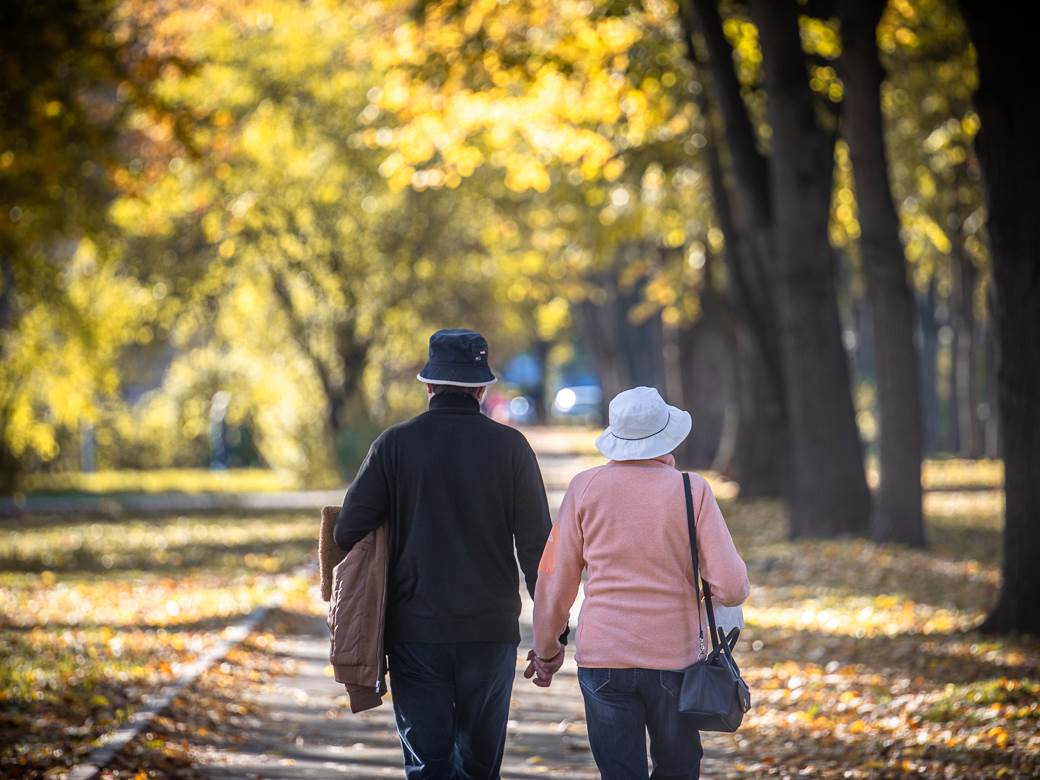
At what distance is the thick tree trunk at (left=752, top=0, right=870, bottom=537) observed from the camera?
58.0 feet

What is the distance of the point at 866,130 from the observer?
→ 1700 cm

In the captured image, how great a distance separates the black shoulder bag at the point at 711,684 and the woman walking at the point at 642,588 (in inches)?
1.1

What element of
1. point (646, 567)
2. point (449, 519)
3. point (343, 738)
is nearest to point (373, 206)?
point (343, 738)

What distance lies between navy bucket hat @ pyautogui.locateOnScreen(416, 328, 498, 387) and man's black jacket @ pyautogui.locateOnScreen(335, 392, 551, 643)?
0.42 ft

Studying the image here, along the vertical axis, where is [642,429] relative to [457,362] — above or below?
below

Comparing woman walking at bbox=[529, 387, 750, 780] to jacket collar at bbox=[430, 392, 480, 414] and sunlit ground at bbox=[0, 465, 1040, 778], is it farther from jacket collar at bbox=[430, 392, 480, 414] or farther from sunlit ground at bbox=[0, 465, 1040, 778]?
sunlit ground at bbox=[0, 465, 1040, 778]

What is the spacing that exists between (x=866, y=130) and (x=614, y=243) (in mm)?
13077

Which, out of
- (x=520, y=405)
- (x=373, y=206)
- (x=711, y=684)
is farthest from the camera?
(x=520, y=405)

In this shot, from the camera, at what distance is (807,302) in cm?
1870

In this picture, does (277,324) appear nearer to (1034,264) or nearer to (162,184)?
(162,184)

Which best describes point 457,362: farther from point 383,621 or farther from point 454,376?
point 383,621

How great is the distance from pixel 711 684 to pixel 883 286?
12369 millimetres

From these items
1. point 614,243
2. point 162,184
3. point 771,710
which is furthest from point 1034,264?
point 162,184

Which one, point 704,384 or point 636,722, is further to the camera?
point 704,384
